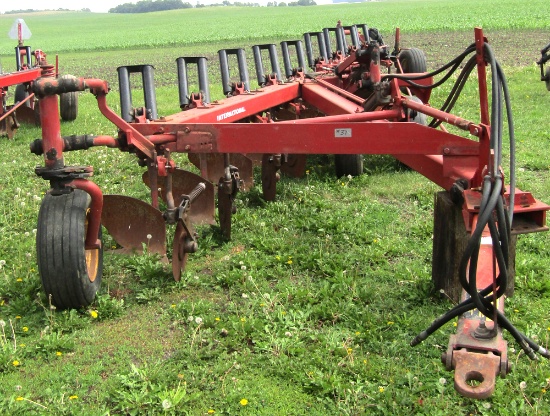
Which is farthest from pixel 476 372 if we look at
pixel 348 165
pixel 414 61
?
pixel 414 61

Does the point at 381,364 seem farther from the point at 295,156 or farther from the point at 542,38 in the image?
the point at 542,38

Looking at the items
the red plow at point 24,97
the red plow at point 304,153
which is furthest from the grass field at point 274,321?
the red plow at point 24,97

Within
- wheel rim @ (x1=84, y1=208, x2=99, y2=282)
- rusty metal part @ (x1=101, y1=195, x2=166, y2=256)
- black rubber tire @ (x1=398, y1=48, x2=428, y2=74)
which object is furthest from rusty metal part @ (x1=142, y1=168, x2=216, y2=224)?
black rubber tire @ (x1=398, y1=48, x2=428, y2=74)

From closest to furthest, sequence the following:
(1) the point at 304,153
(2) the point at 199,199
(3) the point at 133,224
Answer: (1) the point at 304,153, (3) the point at 133,224, (2) the point at 199,199

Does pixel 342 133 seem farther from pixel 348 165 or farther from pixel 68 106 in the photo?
pixel 68 106

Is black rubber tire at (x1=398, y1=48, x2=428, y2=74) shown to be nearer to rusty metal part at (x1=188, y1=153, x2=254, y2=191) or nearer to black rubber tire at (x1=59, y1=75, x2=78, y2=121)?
rusty metal part at (x1=188, y1=153, x2=254, y2=191)

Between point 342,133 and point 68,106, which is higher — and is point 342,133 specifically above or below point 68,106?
above

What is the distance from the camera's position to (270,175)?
5.28 meters

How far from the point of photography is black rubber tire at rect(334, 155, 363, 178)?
19.6ft

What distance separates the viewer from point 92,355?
10.5 ft

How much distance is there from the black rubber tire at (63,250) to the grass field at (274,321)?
130mm

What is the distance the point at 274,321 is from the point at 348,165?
111 inches

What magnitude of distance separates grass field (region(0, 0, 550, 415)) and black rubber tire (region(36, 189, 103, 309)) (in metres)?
0.13

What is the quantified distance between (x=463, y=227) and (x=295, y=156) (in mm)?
2658
